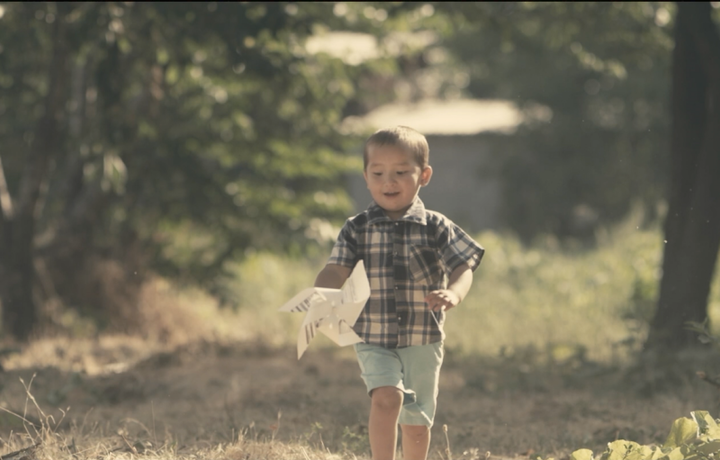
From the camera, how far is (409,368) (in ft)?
14.2

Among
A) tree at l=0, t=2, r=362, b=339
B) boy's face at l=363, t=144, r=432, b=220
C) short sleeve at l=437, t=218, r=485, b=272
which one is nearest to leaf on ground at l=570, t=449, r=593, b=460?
short sleeve at l=437, t=218, r=485, b=272

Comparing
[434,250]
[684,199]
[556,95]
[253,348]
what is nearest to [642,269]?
[684,199]

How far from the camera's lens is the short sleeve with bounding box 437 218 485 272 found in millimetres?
4297

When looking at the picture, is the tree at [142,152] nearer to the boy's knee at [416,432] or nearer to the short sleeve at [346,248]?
the short sleeve at [346,248]

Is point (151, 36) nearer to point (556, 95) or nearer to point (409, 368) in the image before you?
point (409, 368)

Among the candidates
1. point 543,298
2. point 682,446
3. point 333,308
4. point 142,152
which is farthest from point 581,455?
point 543,298

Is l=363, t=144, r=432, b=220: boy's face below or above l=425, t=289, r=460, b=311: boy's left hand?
above

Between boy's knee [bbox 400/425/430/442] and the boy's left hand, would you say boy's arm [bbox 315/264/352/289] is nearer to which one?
the boy's left hand

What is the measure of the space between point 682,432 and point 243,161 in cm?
776

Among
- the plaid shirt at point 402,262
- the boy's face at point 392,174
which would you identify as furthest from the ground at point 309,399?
the boy's face at point 392,174

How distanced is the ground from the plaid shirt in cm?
67

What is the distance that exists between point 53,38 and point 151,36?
1667 millimetres

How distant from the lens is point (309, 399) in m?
6.92

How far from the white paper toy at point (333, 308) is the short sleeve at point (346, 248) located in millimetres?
265
